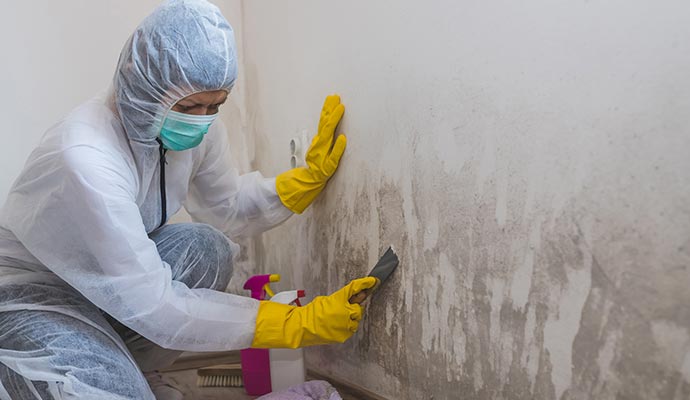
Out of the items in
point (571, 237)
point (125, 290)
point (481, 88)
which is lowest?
point (125, 290)

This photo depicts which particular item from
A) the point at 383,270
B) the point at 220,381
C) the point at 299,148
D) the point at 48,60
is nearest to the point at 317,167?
the point at 299,148

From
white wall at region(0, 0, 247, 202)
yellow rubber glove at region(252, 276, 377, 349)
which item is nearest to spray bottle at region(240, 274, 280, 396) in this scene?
yellow rubber glove at region(252, 276, 377, 349)

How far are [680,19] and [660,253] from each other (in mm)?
314

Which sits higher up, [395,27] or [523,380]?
[395,27]

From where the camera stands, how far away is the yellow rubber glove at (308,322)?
1.18 m

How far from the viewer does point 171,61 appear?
1053mm

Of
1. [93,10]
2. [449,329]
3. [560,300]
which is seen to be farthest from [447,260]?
[93,10]

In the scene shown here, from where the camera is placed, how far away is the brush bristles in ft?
5.17

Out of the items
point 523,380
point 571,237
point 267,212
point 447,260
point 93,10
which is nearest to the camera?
point 571,237

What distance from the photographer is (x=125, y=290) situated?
3.48 ft

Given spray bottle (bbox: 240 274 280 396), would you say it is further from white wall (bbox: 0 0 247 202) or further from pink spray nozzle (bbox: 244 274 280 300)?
white wall (bbox: 0 0 247 202)

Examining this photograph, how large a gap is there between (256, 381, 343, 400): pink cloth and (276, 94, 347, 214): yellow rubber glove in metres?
0.44

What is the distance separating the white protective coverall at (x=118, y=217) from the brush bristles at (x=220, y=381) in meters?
0.46

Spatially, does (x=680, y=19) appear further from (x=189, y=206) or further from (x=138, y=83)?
(x=189, y=206)
